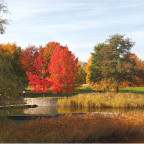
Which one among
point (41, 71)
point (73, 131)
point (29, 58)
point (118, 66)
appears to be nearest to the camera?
point (73, 131)

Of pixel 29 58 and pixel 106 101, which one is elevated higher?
pixel 29 58

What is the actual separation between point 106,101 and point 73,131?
15.9 m

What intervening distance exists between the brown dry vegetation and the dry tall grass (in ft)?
39.9

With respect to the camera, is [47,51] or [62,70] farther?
[47,51]

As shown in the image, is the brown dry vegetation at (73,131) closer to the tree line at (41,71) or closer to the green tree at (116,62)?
the tree line at (41,71)

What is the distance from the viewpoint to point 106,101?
82.6ft

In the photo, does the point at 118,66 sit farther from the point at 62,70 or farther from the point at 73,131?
the point at 73,131

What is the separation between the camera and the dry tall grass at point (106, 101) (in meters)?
24.8

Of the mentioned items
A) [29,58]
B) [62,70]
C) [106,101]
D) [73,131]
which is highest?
[29,58]

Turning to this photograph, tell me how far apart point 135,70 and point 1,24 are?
2004 cm

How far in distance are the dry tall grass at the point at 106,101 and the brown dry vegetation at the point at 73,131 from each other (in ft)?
39.9

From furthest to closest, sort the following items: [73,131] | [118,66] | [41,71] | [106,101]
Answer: [41,71]
[118,66]
[106,101]
[73,131]

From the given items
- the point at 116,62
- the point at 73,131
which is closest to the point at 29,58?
the point at 116,62

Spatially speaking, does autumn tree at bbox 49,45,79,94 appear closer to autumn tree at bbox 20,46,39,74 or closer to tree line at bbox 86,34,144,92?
tree line at bbox 86,34,144,92
